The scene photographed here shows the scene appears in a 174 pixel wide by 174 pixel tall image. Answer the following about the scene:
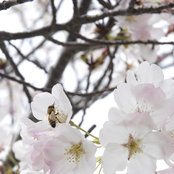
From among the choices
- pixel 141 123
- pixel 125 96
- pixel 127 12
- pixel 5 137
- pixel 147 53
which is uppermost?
pixel 147 53

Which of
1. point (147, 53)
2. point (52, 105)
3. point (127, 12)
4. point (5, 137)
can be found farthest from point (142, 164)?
point (5, 137)

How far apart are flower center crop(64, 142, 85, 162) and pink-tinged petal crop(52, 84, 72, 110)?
15 centimetres

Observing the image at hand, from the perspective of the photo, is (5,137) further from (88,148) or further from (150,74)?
(150,74)

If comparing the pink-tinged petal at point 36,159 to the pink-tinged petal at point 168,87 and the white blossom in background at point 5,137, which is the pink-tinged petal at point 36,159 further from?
the white blossom in background at point 5,137

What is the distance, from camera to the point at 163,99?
697 mm

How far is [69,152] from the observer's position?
31.0 inches

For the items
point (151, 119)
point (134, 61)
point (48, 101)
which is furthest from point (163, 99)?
point (134, 61)

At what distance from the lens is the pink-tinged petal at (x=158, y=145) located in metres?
0.63

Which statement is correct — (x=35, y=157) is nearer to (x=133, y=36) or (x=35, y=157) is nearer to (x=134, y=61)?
(x=133, y=36)

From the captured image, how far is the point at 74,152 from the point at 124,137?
0.19 m

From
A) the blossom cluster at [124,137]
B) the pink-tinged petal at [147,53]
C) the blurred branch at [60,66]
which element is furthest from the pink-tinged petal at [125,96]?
the blurred branch at [60,66]

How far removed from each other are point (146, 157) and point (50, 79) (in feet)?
4.65

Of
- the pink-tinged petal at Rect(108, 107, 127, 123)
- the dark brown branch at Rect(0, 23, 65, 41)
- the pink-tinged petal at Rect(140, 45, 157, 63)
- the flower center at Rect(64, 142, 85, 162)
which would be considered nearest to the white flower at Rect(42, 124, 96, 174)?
the flower center at Rect(64, 142, 85, 162)

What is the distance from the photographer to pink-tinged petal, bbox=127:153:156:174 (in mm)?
679
